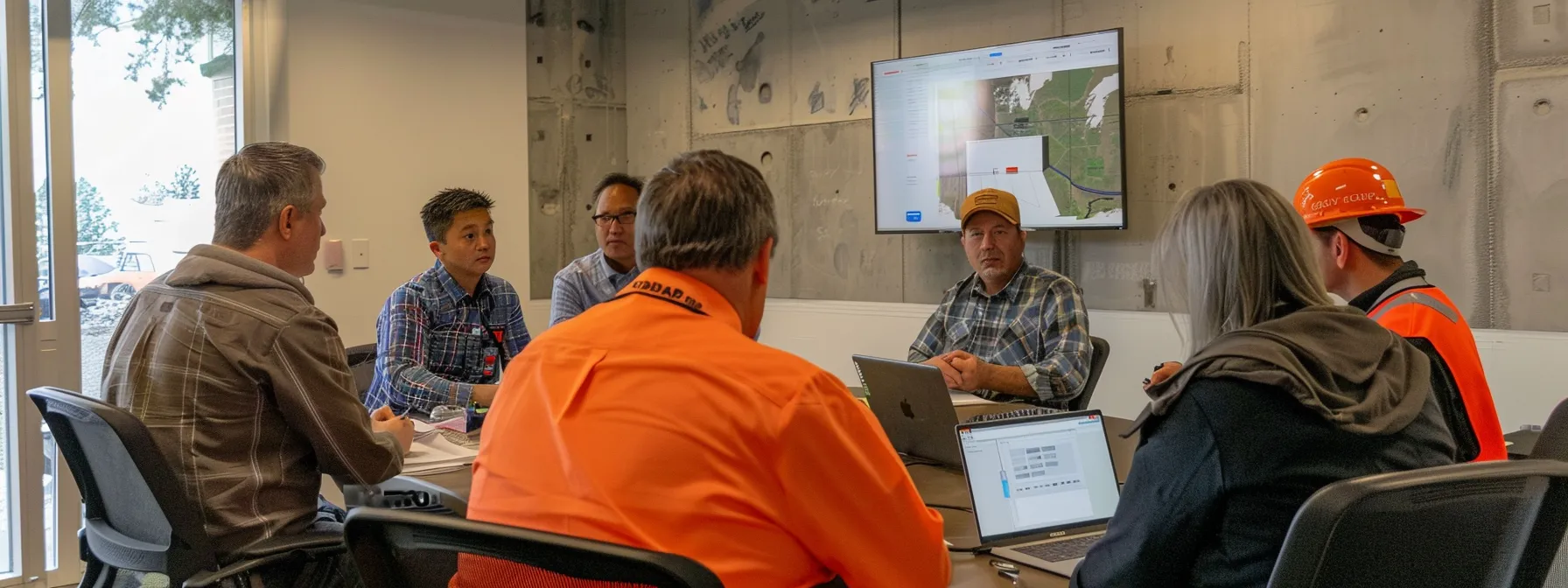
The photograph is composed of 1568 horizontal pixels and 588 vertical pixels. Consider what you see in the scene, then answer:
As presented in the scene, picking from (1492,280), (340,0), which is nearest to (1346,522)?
(1492,280)

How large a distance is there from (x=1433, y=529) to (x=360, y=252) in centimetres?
489

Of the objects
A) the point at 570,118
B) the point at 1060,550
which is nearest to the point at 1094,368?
the point at 1060,550

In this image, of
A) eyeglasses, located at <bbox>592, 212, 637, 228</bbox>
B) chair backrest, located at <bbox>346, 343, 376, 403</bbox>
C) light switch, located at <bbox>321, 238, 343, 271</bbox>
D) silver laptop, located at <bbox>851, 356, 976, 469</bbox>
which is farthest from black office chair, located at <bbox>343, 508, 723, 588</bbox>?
light switch, located at <bbox>321, 238, 343, 271</bbox>

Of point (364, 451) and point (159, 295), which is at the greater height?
point (159, 295)

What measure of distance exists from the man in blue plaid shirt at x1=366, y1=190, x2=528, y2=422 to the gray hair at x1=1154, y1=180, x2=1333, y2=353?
203cm

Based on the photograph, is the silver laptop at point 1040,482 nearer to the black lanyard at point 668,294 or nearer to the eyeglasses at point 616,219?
the black lanyard at point 668,294

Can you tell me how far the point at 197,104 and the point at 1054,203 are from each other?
3.71 m

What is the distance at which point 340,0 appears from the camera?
5176 mm

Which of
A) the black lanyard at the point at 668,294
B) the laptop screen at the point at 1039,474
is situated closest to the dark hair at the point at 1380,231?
the laptop screen at the point at 1039,474

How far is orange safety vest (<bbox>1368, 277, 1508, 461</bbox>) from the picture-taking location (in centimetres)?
216

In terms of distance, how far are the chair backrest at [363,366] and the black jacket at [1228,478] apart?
2.57 metres

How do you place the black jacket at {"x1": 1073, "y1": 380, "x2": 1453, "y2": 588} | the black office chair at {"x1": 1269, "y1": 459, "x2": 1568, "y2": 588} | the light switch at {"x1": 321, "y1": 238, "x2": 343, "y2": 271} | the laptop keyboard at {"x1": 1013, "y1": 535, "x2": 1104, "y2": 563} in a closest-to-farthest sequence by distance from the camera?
the black office chair at {"x1": 1269, "y1": 459, "x2": 1568, "y2": 588}, the black jacket at {"x1": 1073, "y1": 380, "x2": 1453, "y2": 588}, the laptop keyboard at {"x1": 1013, "y1": 535, "x2": 1104, "y2": 563}, the light switch at {"x1": 321, "y1": 238, "x2": 343, "y2": 271}

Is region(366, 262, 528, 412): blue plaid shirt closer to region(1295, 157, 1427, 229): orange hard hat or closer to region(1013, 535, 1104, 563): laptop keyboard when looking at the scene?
region(1013, 535, 1104, 563): laptop keyboard

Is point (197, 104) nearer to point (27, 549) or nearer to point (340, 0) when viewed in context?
point (340, 0)
